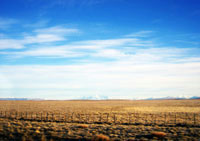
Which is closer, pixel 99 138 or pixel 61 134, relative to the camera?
pixel 99 138

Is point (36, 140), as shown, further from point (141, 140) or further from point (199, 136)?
point (199, 136)

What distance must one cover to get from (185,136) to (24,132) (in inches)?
825

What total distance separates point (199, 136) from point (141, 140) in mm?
8170

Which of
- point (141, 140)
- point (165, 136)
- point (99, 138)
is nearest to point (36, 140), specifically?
point (99, 138)

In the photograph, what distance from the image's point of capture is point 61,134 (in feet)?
82.1

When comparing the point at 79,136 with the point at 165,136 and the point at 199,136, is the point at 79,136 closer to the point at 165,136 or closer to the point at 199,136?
the point at 165,136

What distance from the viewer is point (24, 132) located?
25.3m

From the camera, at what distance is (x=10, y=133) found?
24.7 meters

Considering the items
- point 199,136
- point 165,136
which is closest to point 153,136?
point 165,136

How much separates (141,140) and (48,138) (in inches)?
437

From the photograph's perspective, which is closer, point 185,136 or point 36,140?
point 36,140

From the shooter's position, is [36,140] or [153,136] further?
[153,136]

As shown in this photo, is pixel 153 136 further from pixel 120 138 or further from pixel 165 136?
pixel 120 138

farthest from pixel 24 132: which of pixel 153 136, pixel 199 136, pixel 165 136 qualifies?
pixel 199 136
